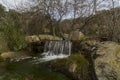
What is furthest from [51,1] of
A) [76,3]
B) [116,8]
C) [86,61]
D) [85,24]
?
[86,61]

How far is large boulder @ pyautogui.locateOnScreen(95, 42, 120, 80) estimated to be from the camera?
6.38 m

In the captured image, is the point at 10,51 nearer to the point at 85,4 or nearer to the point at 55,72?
the point at 55,72

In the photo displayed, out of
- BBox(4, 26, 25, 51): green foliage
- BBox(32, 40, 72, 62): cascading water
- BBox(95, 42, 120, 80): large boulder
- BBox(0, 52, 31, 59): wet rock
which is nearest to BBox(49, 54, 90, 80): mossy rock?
BBox(95, 42, 120, 80): large boulder

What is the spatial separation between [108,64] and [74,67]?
2.06 m

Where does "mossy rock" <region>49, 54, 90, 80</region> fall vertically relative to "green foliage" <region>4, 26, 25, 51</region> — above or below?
below

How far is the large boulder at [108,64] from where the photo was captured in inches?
251

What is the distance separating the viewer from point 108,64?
657 centimetres

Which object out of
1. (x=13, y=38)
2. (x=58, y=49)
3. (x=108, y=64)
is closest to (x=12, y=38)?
(x=13, y=38)

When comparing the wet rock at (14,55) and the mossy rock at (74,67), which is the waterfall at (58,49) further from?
the mossy rock at (74,67)

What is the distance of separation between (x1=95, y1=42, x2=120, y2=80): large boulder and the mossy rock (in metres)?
0.99

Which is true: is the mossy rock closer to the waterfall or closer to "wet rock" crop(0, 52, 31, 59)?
the waterfall

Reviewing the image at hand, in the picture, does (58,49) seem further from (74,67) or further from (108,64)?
(108,64)

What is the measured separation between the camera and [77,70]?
316 inches

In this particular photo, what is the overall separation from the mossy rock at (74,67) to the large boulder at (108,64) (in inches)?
38.9
